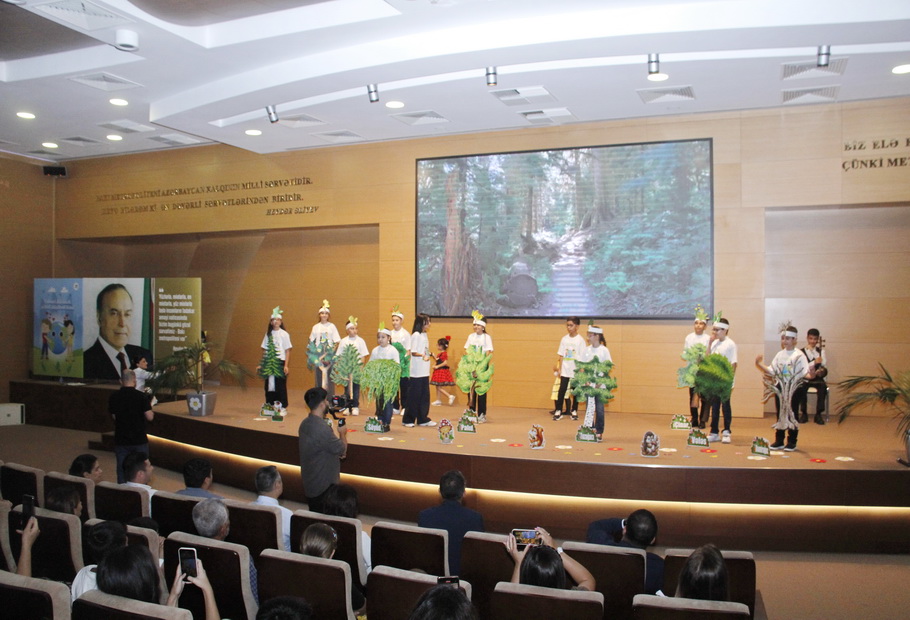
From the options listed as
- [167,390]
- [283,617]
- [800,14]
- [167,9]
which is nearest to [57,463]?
[167,390]

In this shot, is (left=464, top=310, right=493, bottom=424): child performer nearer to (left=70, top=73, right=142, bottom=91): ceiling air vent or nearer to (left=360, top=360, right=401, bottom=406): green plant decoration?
(left=360, top=360, right=401, bottom=406): green plant decoration

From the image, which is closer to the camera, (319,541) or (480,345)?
(319,541)

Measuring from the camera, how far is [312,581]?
10.3 feet

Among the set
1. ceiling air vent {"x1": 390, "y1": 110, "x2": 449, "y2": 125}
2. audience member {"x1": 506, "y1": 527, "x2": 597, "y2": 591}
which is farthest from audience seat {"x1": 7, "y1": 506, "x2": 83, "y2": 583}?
ceiling air vent {"x1": 390, "y1": 110, "x2": 449, "y2": 125}

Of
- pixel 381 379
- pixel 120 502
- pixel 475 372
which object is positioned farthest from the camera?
pixel 475 372

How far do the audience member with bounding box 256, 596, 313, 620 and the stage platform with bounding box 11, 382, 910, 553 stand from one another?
457cm

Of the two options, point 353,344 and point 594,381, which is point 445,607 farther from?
point 353,344

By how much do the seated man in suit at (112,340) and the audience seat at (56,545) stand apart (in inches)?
331

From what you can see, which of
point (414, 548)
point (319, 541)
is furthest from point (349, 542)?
point (319, 541)

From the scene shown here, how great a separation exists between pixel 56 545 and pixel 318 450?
6.49ft

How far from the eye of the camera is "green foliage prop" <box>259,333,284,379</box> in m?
9.78

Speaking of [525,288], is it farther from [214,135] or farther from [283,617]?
[283,617]

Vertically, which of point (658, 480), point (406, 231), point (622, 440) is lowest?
point (658, 480)

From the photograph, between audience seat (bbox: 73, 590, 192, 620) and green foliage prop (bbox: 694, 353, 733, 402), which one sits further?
green foliage prop (bbox: 694, 353, 733, 402)
